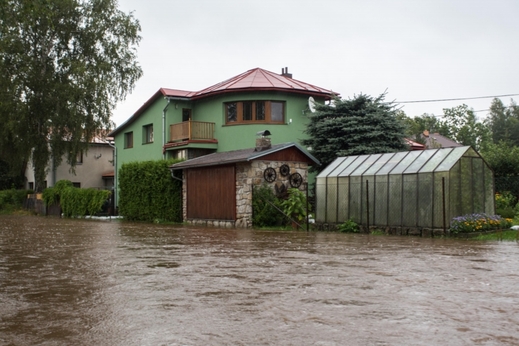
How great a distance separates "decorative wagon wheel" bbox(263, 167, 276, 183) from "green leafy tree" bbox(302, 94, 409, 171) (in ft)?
12.5

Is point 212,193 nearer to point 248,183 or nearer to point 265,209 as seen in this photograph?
point 248,183

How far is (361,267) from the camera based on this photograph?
32.2 feet

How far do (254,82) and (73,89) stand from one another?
10.6m

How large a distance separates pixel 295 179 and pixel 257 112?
854 centimetres

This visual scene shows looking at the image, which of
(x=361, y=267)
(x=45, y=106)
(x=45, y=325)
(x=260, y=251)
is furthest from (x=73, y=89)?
(x=45, y=325)

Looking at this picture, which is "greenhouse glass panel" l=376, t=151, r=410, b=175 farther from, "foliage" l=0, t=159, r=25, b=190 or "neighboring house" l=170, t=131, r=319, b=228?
"foliage" l=0, t=159, r=25, b=190

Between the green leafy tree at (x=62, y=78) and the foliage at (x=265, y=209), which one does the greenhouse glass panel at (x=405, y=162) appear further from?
the green leafy tree at (x=62, y=78)

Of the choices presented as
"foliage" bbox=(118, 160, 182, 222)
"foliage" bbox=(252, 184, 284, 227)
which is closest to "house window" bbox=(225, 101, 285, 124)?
"foliage" bbox=(118, 160, 182, 222)

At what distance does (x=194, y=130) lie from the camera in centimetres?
3112

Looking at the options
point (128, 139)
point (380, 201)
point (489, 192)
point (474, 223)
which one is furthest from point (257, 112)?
point (474, 223)

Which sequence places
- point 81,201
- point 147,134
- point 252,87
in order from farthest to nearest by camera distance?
1. point 147,134
2. point 81,201
3. point 252,87

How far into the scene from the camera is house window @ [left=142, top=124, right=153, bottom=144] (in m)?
35.7

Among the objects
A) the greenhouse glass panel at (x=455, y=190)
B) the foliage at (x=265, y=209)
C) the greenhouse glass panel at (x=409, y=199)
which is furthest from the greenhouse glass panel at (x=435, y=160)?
the foliage at (x=265, y=209)

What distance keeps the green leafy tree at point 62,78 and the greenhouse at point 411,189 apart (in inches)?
763
